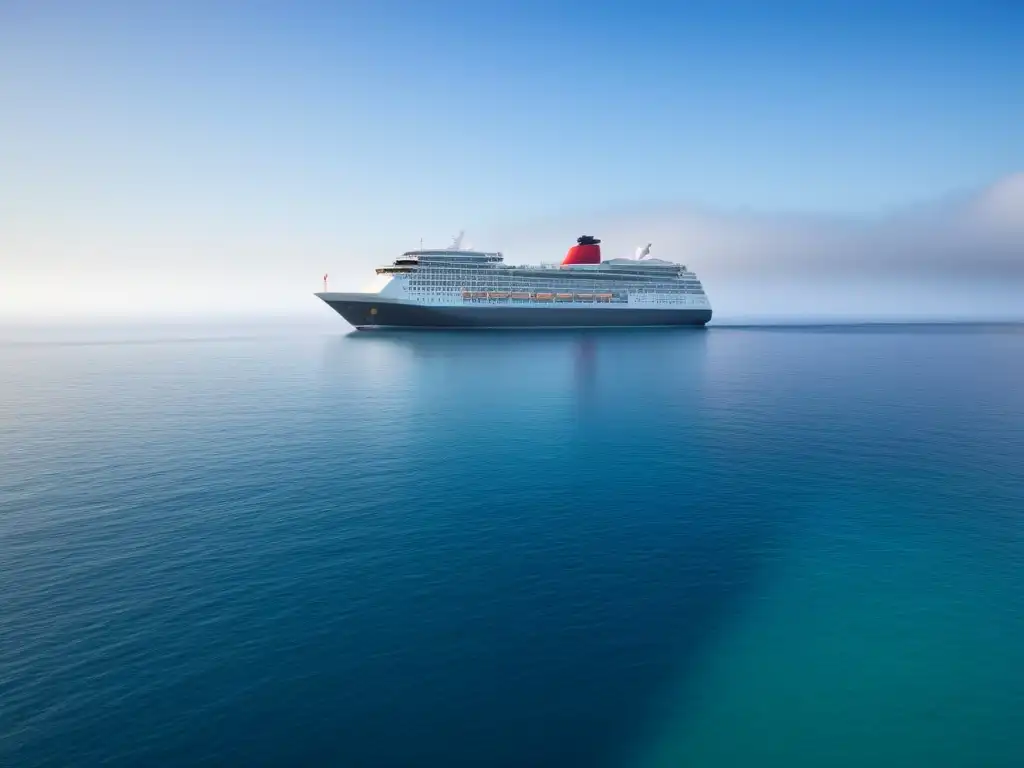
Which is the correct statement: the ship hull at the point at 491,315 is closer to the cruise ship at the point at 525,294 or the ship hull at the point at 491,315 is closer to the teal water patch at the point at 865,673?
the cruise ship at the point at 525,294

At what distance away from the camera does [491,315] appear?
15462 cm

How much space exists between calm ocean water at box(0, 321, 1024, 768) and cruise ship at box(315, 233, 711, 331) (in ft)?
318

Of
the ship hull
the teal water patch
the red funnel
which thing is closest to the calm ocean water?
the teal water patch

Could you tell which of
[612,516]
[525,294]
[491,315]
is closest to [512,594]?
[612,516]

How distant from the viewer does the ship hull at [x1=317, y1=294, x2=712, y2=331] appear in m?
143

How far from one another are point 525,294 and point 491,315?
429 inches

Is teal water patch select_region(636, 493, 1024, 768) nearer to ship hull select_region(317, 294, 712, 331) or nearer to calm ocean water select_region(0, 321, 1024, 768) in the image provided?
calm ocean water select_region(0, 321, 1024, 768)

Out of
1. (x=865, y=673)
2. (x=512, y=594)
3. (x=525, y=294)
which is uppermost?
(x=525, y=294)

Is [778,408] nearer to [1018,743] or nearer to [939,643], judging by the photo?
Answer: [939,643]

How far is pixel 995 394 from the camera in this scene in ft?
219

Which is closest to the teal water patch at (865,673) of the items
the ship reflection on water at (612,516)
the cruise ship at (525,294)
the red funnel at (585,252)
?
the ship reflection on water at (612,516)

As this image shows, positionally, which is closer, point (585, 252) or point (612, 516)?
point (612, 516)

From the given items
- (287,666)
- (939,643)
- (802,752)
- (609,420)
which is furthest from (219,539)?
(609,420)

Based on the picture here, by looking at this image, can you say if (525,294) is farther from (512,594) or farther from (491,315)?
(512,594)
